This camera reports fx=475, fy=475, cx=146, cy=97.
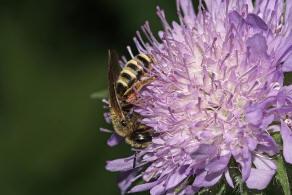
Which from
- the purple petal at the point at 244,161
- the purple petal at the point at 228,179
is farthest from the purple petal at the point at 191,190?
the purple petal at the point at 244,161

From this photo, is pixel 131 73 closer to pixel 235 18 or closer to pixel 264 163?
pixel 235 18

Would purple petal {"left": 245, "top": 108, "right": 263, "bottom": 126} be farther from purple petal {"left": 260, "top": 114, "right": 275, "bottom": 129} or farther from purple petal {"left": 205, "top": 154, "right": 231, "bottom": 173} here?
purple petal {"left": 205, "top": 154, "right": 231, "bottom": 173}

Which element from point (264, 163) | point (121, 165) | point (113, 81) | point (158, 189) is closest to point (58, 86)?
point (121, 165)

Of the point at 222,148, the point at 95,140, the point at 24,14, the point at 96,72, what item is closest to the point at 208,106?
the point at 222,148

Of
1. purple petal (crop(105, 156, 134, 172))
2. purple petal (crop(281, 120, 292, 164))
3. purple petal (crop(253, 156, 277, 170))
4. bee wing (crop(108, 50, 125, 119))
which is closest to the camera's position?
purple petal (crop(281, 120, 292, 164))

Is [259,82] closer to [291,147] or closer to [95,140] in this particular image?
[291,147]

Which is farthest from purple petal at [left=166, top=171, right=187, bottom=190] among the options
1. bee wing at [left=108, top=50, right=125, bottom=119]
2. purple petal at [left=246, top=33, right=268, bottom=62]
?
purple petal at [left=246, top=33, right=268, bottom=62]
